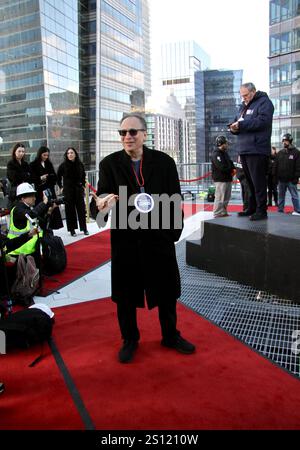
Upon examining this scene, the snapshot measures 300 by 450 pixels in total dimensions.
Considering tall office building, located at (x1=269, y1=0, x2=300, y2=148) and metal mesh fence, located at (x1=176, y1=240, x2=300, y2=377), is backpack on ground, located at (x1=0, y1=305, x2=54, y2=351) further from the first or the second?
tall office building, located at (x1=269, y1=0, x2=300, y2=148)

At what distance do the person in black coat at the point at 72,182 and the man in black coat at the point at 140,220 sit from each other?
4.89m

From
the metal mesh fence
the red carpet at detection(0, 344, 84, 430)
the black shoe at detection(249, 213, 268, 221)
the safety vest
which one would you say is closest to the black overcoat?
the red carpet at detection(0, 344, 84, 430)

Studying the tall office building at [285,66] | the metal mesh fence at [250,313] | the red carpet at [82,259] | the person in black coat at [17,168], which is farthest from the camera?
the tall office building at [285,66]

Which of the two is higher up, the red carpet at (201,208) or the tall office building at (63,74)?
the tall office building at (63,74)

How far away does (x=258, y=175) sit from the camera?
429 centimetres

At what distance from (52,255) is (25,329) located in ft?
6.96

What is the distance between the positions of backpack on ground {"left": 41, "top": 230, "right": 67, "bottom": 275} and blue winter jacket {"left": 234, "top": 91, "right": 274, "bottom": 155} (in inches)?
111

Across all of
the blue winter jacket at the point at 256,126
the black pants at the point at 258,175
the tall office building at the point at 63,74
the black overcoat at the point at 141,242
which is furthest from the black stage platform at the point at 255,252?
the tall office building at the point at 63,74

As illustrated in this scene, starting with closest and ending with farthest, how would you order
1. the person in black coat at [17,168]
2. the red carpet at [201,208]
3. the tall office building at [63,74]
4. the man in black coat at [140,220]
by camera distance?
the man in black coat at [140,220] → the person in black coat at [17,168] → the red carpet at [201,208] → the tall office building at [63,74]

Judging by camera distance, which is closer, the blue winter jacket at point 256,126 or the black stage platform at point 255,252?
the black stage platform at point 255,252

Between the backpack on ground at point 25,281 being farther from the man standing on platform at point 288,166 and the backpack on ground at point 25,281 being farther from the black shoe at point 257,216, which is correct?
the man standing on platform at point 288,166

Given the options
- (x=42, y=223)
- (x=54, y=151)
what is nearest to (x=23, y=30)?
(x=54, y=151)

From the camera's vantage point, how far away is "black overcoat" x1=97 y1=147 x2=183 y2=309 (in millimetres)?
2572

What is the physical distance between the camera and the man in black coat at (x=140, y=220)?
101 inches
